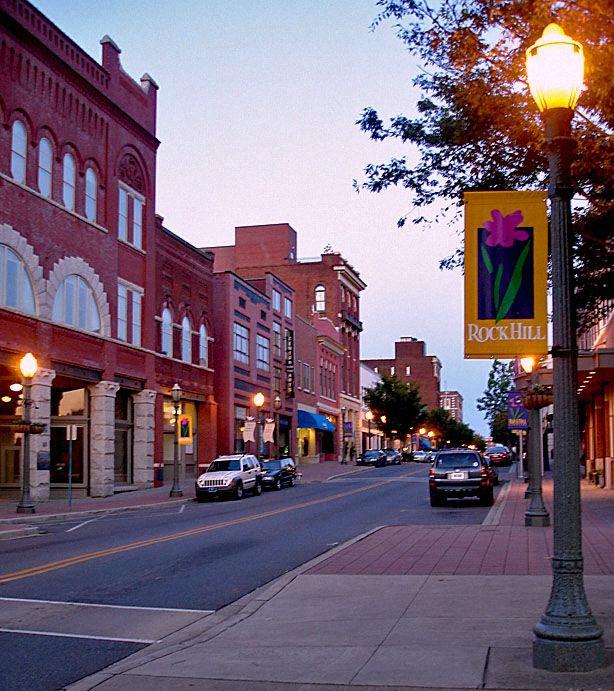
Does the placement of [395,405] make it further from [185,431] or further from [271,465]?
[185,431]

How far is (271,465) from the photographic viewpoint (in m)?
42.1

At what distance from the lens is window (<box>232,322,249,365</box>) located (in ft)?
174

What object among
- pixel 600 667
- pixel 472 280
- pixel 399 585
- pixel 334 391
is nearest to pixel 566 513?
pixel 600 667

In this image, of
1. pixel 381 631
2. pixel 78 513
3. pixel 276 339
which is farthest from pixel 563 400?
pixel 276 339

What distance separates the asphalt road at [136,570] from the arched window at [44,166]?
490 inches

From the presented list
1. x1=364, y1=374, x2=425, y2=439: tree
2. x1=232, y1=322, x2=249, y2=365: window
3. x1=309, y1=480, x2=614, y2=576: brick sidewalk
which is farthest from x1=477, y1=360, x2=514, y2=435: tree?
x1=309, y1=480, x2=614, y2=576: brick sidewalk

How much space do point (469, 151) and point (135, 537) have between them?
10488 mm

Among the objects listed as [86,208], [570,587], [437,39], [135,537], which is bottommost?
[135,537]

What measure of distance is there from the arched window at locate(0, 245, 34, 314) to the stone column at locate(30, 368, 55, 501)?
2411mm

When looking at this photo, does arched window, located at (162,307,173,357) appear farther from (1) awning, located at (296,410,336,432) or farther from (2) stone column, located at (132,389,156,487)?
(1) awning, located at (296,410,336,432)

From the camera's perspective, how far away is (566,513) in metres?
6.99

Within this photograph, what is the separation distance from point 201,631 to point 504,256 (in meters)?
5.03

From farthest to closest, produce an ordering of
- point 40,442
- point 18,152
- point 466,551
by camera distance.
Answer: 1. point 40,442
2. point 18,152
3. point 466,551

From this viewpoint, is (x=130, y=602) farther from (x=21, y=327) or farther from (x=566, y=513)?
(x=21, y=327)
